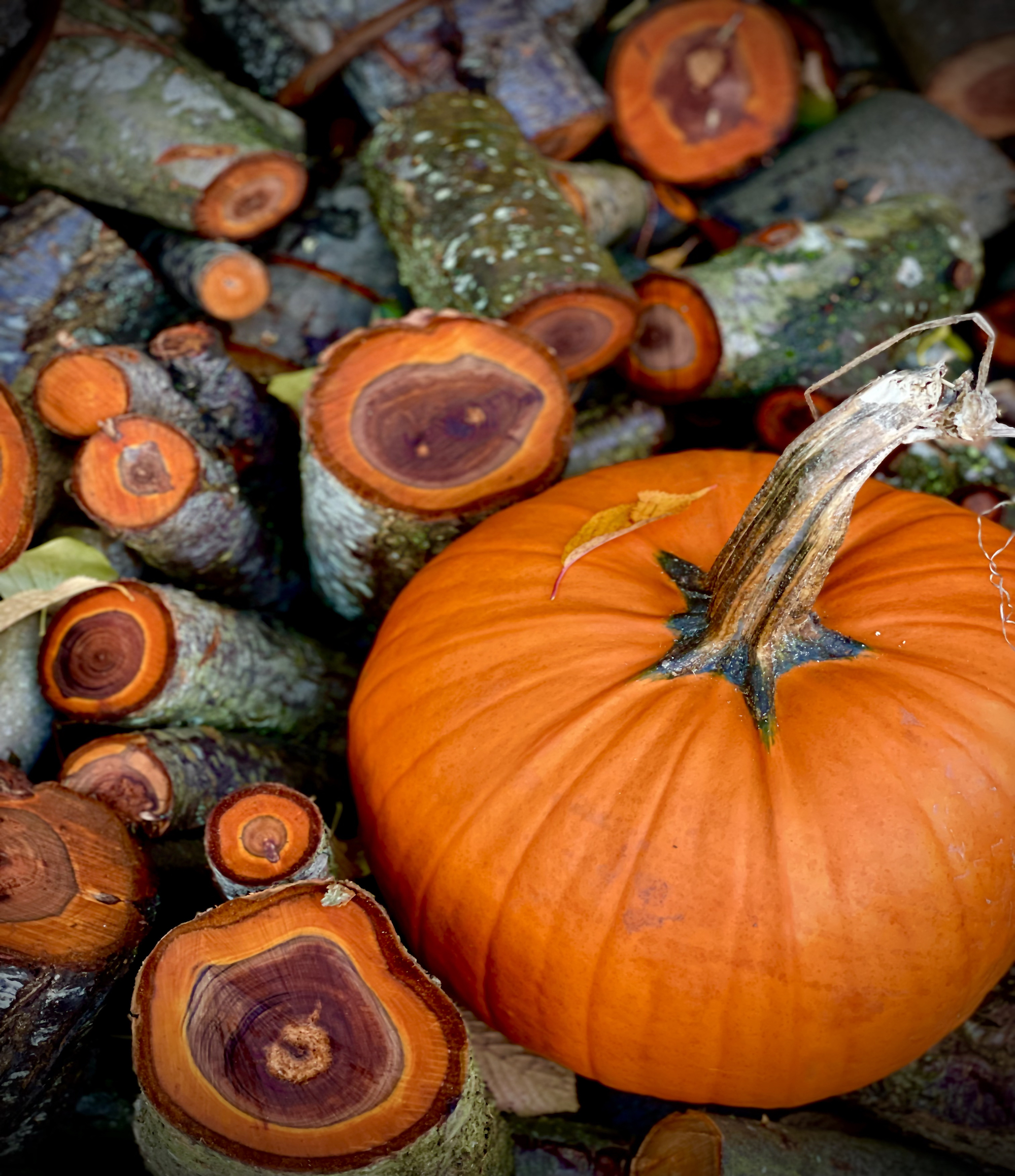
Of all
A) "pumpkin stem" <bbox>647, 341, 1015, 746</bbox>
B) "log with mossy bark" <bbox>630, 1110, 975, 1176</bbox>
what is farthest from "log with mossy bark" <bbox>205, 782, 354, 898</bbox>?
"log with mossy bark" <bbox>630, 1110, 975, 1176</bbox>

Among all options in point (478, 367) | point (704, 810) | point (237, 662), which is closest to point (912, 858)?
point (704, 810)

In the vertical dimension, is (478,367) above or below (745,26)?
below

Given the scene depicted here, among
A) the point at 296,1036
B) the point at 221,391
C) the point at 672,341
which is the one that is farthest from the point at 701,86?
the point at 296,1036

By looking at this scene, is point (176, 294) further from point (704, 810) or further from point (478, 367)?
point (704, 810)

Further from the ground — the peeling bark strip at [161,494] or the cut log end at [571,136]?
the cut log end at [571,136]

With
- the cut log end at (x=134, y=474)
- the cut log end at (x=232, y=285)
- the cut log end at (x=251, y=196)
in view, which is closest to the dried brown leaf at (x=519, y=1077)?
the cut log end at (x=134, y=474)

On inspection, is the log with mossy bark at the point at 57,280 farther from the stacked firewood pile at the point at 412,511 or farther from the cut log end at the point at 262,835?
the cut log end at the point at 262,835
